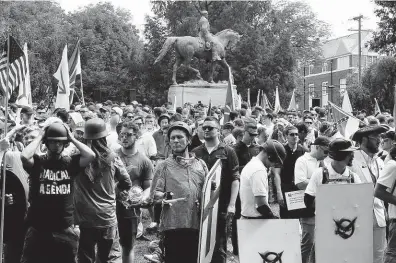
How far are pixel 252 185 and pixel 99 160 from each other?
1401 millimetres

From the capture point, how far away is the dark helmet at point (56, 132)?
16.8 ft

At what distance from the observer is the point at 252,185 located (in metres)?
6.05

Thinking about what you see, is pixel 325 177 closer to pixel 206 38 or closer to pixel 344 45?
pixel 206 38

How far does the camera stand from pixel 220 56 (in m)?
29.8

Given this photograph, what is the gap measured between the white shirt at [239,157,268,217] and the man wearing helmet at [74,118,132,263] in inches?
48.8

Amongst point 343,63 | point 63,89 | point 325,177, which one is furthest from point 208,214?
point 343,63

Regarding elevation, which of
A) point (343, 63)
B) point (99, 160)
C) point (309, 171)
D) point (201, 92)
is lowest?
point (309, 171)

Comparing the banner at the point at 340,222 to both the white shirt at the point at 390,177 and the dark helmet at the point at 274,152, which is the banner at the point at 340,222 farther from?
the dark helmet at the point at 274,152

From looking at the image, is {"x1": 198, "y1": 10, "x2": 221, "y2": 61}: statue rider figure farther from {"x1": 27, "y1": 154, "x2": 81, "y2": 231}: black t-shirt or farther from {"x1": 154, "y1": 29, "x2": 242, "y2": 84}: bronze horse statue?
{"x1": 27, "y1": 154, "x2": 81, "y2": 231}: black t-shirt

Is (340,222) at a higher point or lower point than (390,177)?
lower

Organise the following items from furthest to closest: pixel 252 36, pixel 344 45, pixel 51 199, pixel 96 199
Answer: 1. pixel 344 45
2. pixel 252 36
3. pixel 96 199
4. pixel 51 199

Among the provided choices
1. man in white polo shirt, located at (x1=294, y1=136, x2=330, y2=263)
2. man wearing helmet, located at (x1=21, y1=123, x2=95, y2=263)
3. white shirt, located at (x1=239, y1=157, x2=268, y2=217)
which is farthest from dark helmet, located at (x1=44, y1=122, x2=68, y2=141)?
man in white polo shirt, located at (x1=294, y1=136, x2=330, y2=263)

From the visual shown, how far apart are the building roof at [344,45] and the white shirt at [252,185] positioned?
72407 millimetres

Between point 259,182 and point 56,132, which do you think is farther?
point 259,182
